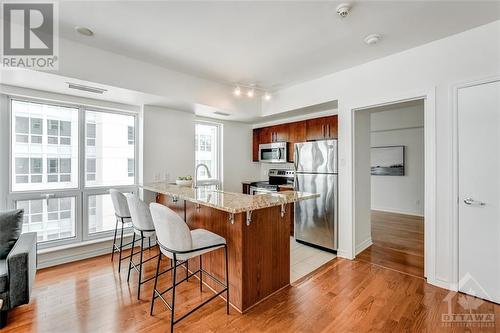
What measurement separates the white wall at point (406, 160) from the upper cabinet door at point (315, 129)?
298cm

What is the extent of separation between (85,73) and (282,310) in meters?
3.27

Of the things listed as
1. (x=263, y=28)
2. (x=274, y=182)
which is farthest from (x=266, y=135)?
(x=263, y=28)

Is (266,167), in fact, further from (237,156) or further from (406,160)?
(406,160)

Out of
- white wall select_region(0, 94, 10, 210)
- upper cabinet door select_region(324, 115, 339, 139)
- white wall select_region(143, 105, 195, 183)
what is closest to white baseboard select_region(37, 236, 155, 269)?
white wall select_region(0, 94, 10, 210)

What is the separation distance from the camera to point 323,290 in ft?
7.98

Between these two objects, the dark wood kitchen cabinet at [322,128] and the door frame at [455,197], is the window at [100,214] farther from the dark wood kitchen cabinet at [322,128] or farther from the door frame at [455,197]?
the door frame at [455,197]

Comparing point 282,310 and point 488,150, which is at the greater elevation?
point 488,150

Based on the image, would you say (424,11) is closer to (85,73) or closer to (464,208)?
(464,208)

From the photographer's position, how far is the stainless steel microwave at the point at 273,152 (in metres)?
4.61

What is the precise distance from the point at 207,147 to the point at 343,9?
342 centimetres

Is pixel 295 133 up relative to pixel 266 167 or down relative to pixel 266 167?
up

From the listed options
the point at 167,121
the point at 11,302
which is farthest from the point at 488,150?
the point at 11,302

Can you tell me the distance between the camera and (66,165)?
3217 mm

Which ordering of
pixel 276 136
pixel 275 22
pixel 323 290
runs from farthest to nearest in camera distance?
pixel 276 136
pixel 323 290
pixel 275 22
